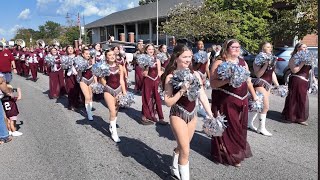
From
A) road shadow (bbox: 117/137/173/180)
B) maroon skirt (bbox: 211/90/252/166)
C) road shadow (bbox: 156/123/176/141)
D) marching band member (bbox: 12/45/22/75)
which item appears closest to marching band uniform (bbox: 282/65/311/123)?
road shadow (bbox: 156/123/176/141)

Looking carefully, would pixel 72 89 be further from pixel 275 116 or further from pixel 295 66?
pixel 295 66

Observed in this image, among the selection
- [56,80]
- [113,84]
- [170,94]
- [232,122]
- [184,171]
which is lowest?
[184,171]

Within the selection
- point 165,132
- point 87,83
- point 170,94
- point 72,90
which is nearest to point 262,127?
point 165,132

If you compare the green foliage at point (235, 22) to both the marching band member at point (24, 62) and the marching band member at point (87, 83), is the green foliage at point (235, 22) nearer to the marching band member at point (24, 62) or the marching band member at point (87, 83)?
the marching band member at point (24, 62)

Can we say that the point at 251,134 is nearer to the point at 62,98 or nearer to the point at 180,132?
the point at 180,132

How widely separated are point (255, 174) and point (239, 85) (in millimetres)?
1307

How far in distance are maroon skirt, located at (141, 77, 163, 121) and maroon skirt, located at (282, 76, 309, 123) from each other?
3.01m

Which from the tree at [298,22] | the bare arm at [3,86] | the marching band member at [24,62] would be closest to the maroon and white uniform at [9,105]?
the bare arm at [3,86]

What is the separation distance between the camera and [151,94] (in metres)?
8.32

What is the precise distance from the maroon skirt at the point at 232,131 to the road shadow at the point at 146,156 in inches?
35.5

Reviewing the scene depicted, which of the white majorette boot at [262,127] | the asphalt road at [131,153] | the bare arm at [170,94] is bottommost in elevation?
the asphalt road at [131,153]

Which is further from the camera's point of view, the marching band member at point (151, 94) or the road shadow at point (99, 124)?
the marching band member at point (151, 94)

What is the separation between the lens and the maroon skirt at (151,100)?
26.9 feet

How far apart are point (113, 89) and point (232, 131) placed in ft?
8.91
